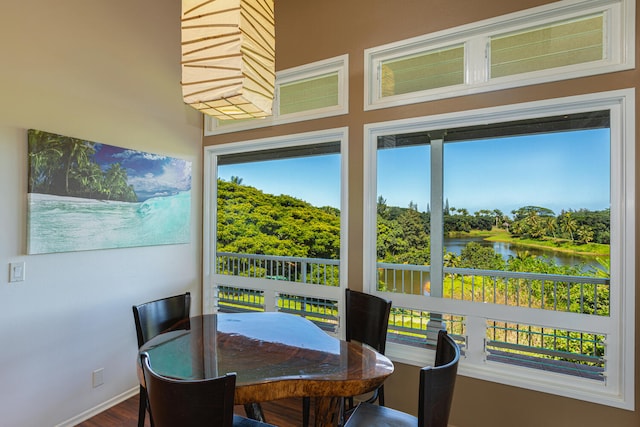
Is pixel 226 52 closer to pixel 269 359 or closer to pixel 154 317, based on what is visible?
pixel 269 359

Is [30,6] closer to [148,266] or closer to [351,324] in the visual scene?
[148,266]

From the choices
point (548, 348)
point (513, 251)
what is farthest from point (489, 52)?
point (548, 348)

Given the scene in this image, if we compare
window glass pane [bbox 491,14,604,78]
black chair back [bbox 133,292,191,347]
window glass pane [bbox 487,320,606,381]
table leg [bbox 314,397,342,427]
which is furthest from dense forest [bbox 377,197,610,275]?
black chair back [bbox 133,292,191,347]

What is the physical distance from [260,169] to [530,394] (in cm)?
275

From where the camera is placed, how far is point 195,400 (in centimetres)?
118

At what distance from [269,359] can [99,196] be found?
5.93ft

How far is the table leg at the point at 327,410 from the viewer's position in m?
1.54

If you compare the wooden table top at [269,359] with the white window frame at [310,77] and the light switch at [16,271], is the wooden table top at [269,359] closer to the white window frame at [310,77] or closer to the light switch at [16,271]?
the light switch at [16,271]

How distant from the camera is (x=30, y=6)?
2.06 m

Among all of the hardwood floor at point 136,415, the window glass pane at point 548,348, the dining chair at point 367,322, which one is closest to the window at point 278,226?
the dining chair at point 367,322

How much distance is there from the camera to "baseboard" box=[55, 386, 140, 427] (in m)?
2.29

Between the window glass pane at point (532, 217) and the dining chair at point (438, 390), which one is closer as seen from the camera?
the dining chair at point (438, 390)

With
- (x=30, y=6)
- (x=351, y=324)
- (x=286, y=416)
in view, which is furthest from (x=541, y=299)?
(x=30, y=6)

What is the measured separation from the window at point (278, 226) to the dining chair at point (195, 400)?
159 cm
